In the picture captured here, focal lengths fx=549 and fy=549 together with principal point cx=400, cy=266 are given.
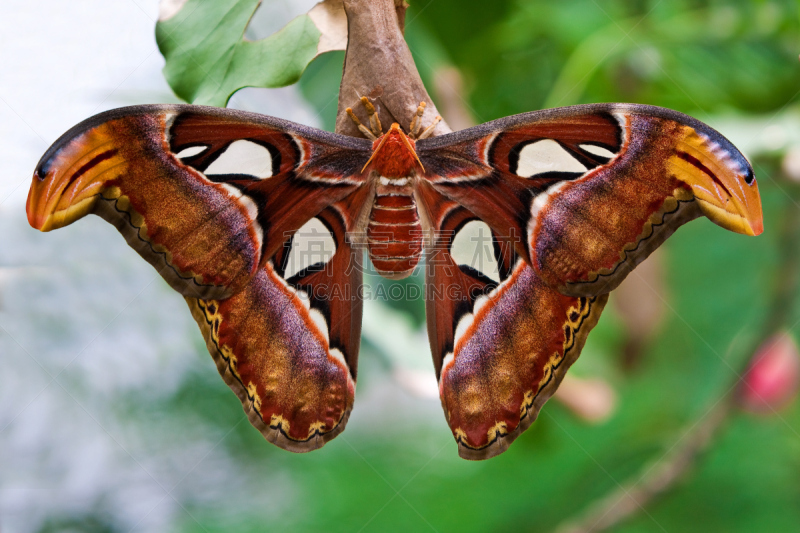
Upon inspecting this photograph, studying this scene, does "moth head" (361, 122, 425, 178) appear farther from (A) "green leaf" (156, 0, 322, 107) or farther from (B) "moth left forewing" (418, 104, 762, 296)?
(A) "green leaf" (156, 0, 322, 107)

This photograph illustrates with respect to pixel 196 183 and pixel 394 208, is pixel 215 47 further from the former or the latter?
pixel 394 208

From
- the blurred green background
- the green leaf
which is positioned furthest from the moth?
the blurred green background

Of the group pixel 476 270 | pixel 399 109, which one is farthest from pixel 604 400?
pixel 399 109

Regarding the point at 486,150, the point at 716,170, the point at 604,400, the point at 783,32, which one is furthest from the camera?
the point at 604,400

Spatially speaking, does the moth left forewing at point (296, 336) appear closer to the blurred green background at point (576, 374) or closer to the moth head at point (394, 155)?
the moth head at point (394, 155)

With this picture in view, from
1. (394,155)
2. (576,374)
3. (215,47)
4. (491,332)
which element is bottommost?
(576,374)

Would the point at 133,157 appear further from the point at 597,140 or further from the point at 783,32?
the point at 783,32

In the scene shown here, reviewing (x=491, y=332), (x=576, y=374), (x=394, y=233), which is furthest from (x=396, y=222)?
(x=576, y=374)
